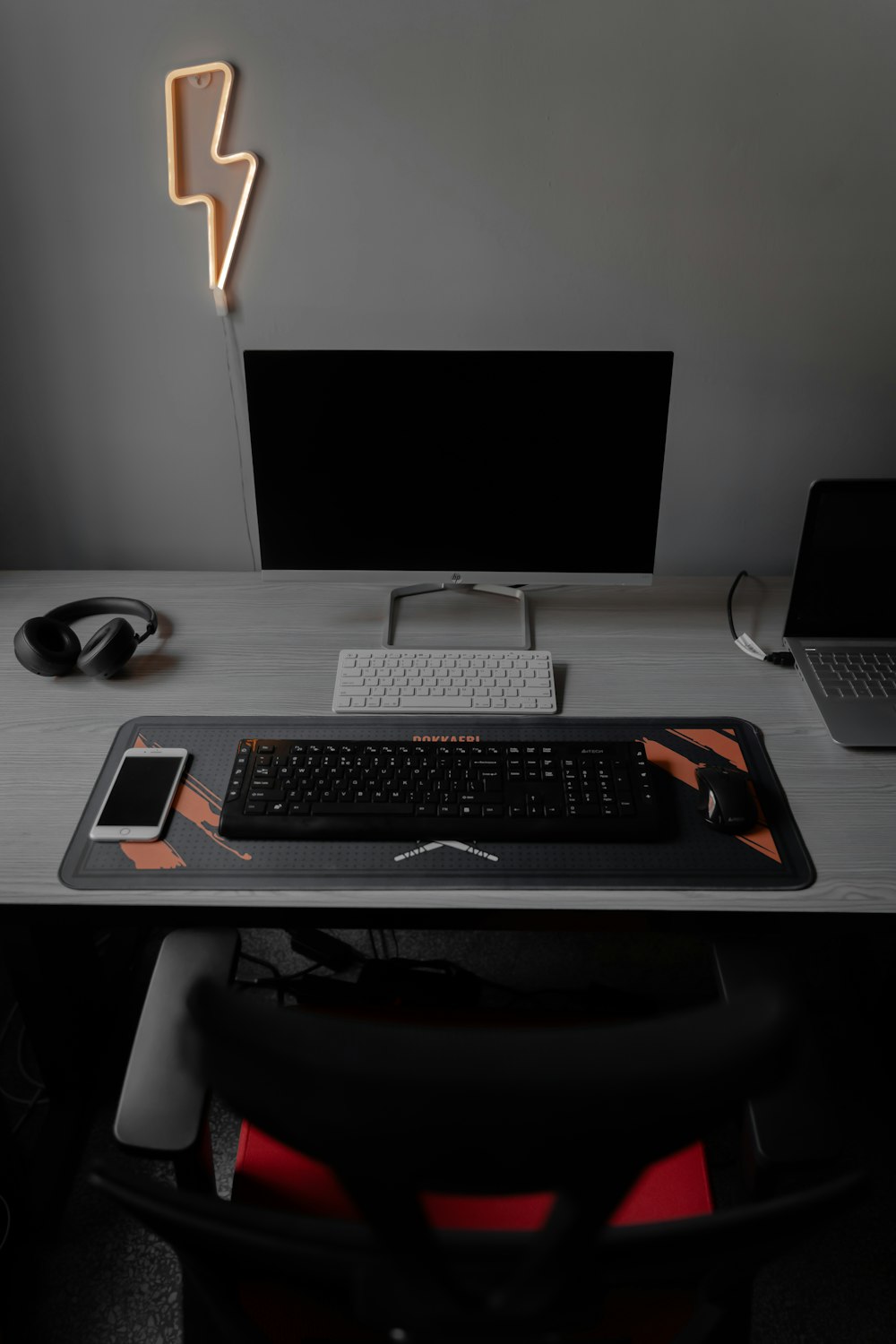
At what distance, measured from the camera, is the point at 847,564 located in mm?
1394

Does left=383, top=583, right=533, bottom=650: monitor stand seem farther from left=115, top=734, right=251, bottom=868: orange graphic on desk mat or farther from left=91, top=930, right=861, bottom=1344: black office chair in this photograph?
left=91, top=930, right=861, bottom=1344: black office chair

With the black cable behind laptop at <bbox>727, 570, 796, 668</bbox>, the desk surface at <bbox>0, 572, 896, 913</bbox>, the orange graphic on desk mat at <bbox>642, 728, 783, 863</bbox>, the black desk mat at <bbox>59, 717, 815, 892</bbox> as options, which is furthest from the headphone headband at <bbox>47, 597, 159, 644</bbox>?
the black cable behind laptop at <bbox>727, 570, 796, 668</bbox>

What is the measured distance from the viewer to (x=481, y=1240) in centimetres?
54

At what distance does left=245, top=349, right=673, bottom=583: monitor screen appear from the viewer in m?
1.35

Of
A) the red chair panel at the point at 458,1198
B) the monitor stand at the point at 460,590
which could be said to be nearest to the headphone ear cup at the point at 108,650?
the monitor stand at the point at 460,590

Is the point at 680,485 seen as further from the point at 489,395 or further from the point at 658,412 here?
the point at 489,395

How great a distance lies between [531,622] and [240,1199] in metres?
0.93

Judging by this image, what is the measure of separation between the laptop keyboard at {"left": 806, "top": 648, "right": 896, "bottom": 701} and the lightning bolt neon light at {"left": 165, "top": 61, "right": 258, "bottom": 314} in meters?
1.10

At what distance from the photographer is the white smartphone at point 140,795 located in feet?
3.81

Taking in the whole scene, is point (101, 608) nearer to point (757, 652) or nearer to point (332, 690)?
point (332, 690)

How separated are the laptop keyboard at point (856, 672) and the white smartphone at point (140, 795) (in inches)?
36.3

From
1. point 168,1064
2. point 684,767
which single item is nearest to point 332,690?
point 684,767

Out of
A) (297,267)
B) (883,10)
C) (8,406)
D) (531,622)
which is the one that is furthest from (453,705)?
(883,10)

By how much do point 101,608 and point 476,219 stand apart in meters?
0.87
